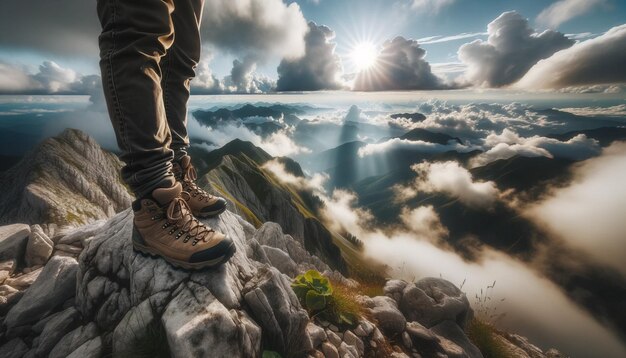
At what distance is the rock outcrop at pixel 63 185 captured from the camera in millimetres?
28316

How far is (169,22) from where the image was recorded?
2533 mm

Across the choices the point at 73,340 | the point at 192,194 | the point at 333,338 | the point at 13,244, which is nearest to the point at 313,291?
the point at 333,338

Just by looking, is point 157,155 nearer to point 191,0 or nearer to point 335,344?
point 191,0

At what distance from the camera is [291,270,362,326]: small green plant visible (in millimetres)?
4227

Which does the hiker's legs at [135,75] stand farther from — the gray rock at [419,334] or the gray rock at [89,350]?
the gray rock at [419,334]

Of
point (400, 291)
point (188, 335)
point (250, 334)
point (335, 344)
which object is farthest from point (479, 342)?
point (188, 335)

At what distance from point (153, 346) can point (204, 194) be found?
80.9 inches

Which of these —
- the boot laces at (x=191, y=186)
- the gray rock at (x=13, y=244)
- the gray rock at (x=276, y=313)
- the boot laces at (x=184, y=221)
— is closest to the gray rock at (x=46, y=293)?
the gray rock at (x=13, y=244)

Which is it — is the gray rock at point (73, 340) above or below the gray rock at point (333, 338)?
above

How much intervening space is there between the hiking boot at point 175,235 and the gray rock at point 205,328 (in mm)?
334

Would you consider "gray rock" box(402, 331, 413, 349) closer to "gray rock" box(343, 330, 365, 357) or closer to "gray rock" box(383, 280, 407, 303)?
"gray rock" box(343, 330, 365, 357)

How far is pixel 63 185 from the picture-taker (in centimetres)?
3806

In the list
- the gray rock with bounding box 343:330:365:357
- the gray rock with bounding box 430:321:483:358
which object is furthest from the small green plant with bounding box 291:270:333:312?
the gray rock with bounding box 430:321:483:358

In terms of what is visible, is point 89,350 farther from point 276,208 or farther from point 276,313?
point 276,208
